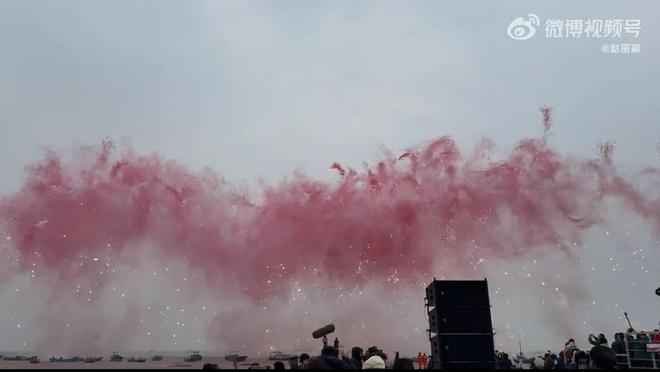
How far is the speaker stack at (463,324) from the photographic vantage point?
9914 mm

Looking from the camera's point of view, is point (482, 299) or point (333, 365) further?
point (482, 299)

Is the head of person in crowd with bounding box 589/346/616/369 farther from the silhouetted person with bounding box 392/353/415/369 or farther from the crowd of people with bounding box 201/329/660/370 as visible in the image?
the silhouetted person with bounding box 392/353/415/369

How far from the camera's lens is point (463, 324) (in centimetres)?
1013

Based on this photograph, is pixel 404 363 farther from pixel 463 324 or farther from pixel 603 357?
pixel 603 357

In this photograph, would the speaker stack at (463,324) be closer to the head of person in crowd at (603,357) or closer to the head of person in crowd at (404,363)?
the head of person in crowd at (404,363)

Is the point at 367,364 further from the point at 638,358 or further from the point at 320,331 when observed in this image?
the point at 638,358

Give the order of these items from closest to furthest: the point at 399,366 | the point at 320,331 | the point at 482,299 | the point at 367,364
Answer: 1. the point at 367,364
2. the point at 482,299
3. the point at 399,366
4. the point at 320,331

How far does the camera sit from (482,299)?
10.2 metres

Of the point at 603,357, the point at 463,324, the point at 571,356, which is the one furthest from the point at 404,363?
the point at 571,356

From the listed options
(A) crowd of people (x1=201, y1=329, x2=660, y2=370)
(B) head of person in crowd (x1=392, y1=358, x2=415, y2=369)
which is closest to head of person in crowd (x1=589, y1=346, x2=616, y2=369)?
(A) crowd of people (x1=201, y1=329, x2=660, y2=370)

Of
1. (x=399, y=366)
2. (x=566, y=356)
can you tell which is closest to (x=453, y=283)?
(x=399, y=366)

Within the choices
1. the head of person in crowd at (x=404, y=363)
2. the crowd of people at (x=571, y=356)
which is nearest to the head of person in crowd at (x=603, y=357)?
the crowd of people at (x=571, y=356)

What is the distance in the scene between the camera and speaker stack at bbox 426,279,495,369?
991cm

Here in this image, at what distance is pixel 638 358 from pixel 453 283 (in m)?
10.1
